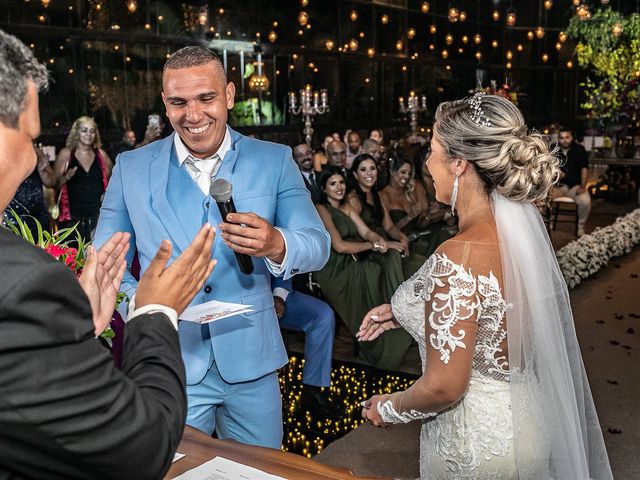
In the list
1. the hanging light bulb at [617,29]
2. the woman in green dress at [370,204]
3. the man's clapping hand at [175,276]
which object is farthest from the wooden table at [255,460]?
the hanging light bulb at [617,29]

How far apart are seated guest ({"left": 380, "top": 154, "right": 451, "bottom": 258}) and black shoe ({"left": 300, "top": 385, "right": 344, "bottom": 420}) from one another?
2.21m

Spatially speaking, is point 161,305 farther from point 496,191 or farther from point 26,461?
point 496,191

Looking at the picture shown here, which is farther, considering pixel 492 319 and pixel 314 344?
pixel 314 344

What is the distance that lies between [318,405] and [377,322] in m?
2.59

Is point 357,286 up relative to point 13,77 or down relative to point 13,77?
→ down

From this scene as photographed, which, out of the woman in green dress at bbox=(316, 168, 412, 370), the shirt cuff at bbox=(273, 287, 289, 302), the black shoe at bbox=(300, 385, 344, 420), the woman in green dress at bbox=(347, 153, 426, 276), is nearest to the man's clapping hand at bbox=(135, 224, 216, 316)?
the shirt cuff at bbox=(273, 287, 289, 302)

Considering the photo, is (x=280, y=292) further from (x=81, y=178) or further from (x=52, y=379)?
(x=52, y=379)

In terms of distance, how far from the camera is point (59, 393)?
1018mm

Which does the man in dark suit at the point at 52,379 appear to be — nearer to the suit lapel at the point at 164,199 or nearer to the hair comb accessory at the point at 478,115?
the suit lapel at the point at 164,199

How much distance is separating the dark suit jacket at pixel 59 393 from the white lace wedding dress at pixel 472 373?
1174mm

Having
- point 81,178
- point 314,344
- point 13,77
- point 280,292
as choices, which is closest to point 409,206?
point 314,344

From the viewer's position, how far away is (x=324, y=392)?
5250 mm

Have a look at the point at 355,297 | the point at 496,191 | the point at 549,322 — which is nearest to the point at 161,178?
the point at 496,191

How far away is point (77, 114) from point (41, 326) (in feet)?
35.4
